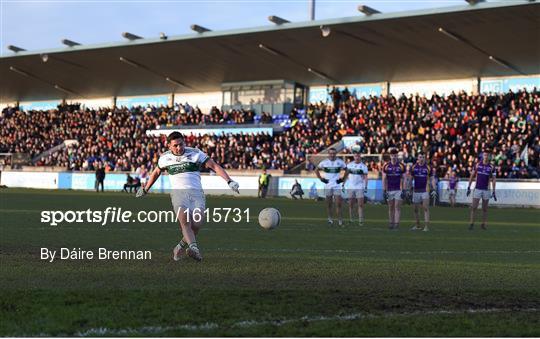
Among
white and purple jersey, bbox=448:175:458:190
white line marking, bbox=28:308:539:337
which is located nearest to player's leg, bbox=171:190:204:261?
white line marking, bbox=28:308:539:337

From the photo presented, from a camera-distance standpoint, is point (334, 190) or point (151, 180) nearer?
point (151, 180)

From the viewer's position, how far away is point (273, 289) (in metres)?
9.91

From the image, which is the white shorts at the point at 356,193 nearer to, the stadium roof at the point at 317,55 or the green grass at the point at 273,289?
the green grass at the point at 273,289

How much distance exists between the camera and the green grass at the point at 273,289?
308 inches

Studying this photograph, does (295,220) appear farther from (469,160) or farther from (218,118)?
(218,118)

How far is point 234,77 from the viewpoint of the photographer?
6244 centimetres

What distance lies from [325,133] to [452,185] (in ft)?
41.1

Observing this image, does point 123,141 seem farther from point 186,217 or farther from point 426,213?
point 186,217

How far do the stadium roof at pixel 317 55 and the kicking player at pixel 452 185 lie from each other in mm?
8390

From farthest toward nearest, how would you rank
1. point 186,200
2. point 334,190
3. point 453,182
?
point 453,182 → point 334,190 → point 186,200

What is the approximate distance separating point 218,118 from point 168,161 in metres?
48.4

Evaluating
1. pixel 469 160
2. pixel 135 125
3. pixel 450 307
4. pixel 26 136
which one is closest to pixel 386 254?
pixel 450 307

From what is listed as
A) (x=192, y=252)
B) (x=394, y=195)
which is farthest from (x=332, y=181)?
(x=192, y=252)

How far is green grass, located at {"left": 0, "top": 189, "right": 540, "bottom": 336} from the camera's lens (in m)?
7.81
